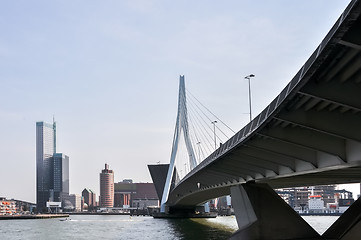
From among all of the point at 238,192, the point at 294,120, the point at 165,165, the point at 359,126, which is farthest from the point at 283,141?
the point at 165,165

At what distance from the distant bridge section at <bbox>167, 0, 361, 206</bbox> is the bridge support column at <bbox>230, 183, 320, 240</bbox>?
12.7 feet

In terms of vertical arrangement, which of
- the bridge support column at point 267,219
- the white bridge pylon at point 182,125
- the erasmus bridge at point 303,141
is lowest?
the bridge support column at point 267,219

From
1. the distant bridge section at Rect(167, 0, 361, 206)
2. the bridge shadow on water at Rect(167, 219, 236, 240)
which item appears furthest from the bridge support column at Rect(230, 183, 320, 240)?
the bridge shadow on water at Rect(167, 219, 236, 240)

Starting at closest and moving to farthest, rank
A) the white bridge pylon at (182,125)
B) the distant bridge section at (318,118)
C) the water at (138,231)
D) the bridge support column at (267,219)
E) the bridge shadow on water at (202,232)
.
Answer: the distant bridge section at (318,118), the bridge support column at (267,219), the bridge shadow on water at (202,232), the water at (138,231), the white bridge pylon at (182,125)

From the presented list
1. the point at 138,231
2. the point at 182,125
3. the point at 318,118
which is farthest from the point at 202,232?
the point at 318,118

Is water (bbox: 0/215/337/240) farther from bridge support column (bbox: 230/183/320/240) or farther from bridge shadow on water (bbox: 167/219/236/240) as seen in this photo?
bridge support column (bbox: 230/183/320/240)

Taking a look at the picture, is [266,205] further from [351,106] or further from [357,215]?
[351,106]

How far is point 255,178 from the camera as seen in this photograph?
3172 centimetres

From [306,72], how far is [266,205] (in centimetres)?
1923

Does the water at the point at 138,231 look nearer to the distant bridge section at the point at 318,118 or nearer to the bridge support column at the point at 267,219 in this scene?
the bridge support column at the point at 267,219

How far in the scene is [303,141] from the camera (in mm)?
20469

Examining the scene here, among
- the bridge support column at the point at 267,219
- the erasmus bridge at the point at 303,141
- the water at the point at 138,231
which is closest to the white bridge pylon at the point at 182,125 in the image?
the water at the point at 138,231

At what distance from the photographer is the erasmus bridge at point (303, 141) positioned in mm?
13617

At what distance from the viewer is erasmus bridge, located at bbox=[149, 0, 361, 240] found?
13.6 metres
